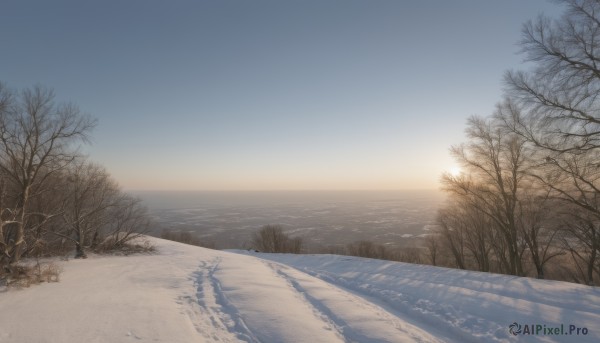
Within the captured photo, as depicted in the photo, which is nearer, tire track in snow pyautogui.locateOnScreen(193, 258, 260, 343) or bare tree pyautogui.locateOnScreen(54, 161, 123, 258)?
tire track in snow pyautogui.locateOnScreen(193, 258, 260, 343)

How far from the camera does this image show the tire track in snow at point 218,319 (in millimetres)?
5988

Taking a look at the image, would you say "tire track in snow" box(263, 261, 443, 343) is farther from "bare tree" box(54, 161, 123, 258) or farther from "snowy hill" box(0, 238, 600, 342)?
"bare tree" box(54, 161, 123, 258)

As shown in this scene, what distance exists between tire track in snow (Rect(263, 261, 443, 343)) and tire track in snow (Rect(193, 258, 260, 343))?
2.07m

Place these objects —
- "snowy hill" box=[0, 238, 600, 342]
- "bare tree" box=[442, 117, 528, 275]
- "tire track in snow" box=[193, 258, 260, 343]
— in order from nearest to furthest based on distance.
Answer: "tire track in snow" box=[193, 258, 260, 343]
"snowy hill" box=[0, 238, 600, 342]
"bare tree" box=[442, 117, 528, 275]

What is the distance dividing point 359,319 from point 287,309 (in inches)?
71.5

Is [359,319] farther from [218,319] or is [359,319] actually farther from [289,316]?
[218,319]

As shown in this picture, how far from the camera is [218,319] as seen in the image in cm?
681

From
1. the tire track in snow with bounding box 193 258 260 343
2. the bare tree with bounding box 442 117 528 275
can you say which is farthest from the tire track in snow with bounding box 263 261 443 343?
the bare tree with bounding box 442 117 528 275

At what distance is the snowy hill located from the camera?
20.1 feet

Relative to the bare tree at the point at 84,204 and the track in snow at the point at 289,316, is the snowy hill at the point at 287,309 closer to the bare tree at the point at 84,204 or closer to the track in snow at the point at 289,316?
the track in snow at the point at 289,316

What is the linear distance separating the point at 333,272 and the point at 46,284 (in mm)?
11379

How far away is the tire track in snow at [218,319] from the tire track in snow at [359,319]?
2.07m

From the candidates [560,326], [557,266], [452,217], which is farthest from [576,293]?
[557,266]

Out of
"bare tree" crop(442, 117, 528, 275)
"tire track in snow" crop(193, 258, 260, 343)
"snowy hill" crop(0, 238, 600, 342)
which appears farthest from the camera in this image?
"bare tree" crop(442, 117, 528, 275)
